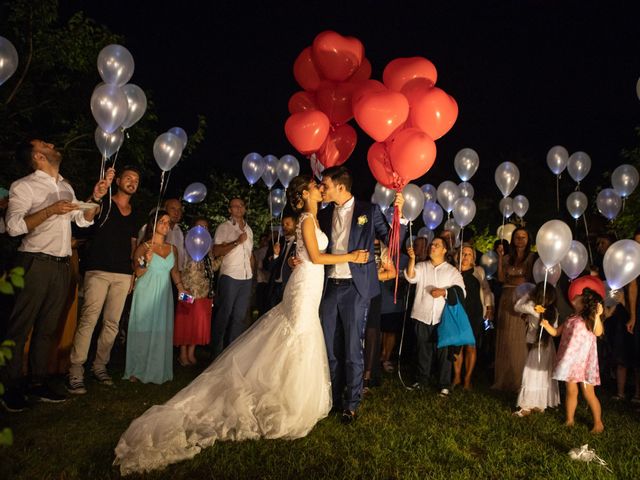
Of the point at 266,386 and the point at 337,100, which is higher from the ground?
the point at 337,100

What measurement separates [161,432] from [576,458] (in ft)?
9.88

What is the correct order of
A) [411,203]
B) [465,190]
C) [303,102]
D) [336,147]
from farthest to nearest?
[465,190]
[411,203]
[303,102]
[336,147]

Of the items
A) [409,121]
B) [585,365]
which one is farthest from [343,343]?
[409,121]

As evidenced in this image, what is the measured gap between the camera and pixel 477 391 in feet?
20.8

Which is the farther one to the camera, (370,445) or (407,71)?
(407,71)

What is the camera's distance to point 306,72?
684cm

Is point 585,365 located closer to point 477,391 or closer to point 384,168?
point 477,391

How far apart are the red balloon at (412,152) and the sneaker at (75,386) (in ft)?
13.0

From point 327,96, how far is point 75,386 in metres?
4.40

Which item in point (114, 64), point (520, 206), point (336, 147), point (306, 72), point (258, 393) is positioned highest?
point (306, 72)

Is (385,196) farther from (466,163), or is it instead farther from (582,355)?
(582,355)

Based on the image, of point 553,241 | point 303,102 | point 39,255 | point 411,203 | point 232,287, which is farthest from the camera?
point 411,203

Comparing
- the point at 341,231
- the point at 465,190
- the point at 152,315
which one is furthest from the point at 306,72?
the point at 465,190

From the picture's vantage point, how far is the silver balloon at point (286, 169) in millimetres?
8914
